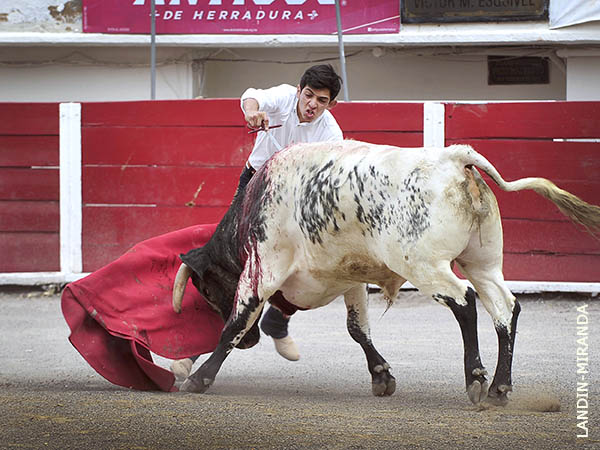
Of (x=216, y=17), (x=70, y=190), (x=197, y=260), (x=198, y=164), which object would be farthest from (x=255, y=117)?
(x=216, y=17)

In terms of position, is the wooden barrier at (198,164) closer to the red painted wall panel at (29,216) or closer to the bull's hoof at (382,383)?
the red painted wall panel at (29,216)

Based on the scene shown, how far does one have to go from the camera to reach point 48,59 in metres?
8.80

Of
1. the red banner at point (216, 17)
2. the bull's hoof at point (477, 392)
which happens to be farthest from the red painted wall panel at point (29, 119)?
the bull's hoof at point (477, 392)

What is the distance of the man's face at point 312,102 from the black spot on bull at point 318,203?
0.41m

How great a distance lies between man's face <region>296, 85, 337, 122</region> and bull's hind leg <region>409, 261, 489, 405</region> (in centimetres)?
97

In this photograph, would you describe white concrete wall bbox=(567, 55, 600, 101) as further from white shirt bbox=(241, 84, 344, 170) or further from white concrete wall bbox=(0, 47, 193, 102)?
white shirt bbox=(241, 84, 344, 170)

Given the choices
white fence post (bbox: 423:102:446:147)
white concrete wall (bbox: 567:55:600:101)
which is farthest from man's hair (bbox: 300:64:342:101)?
white concrete wall (bbox: 567:55:600:101)

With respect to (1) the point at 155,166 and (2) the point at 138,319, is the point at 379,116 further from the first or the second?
(2) the point at 138,319

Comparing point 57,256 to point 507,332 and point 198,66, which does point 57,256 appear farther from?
point 507,332

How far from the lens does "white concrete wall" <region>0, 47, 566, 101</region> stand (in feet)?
28.3

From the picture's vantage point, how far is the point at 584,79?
8242 millimetres

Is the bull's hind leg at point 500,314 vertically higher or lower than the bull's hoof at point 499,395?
higher

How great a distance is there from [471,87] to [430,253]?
252 inches

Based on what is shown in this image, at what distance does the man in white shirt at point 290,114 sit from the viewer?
12.3ft
